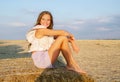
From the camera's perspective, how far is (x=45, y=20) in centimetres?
884

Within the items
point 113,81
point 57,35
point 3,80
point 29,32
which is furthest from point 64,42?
point 113,81

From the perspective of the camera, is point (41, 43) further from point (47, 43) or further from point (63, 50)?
point (63, 50)

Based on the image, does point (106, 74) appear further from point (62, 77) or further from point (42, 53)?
point (62, 77)

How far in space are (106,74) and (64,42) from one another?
4255 millimetres

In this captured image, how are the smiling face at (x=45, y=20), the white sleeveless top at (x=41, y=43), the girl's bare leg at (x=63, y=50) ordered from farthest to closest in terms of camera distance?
the smiling face at (x=45, y=20) < the white sleeveless top at (x=41, y=43) < the girl's bare leg at (x=63, y=50)

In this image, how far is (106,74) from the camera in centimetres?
1219

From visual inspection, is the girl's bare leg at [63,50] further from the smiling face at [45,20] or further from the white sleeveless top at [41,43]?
the smiling face at [45,20]

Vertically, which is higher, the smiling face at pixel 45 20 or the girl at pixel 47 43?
the smiling face at pixel 45 20

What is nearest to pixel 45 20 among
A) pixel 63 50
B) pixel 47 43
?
pixel 47 43

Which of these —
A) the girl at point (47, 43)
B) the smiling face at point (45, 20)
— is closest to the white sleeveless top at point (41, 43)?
the girl at point (47, 43)

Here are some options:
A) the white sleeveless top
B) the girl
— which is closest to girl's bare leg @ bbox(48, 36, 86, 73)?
the girl

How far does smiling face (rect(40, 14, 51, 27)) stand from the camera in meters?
8.79

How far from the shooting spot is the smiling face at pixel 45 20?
8788 millimetres

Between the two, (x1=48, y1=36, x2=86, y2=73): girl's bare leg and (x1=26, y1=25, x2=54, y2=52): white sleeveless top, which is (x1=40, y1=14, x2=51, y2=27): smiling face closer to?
(x1=26, y1=25, x2=54, y2=52): white sleeveless top
